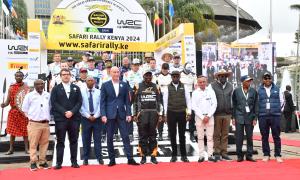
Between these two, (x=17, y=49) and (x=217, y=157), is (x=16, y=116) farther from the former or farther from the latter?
(x=217, y=157)

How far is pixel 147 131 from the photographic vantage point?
848cm

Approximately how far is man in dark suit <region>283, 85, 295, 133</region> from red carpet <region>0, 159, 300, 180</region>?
791 cm

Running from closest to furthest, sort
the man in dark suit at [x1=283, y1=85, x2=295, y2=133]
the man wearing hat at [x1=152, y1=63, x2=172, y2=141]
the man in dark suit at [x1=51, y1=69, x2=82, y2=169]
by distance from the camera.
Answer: the man in dark suit at [x1=51, y1=69, x2=82, y2=169]
the man wearing hat at [x1=152, y1=63, x2=172, y2=141]
the man in dark suit at [x1=283, y1=85, x2=295, y2=133]

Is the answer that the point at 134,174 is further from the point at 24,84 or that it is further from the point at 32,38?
the point at 32,38

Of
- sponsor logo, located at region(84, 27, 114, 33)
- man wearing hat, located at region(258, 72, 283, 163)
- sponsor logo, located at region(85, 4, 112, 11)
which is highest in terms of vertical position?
sponsor logo, located at region(85, 4, 112, 11)

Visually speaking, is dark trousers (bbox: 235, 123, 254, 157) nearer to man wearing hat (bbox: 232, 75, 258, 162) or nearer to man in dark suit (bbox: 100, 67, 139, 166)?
man wearing hat (bbox: 232, 75, 258, 162)

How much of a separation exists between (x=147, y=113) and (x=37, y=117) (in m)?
1.99

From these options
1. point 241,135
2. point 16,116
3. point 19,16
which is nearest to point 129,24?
point 16,116

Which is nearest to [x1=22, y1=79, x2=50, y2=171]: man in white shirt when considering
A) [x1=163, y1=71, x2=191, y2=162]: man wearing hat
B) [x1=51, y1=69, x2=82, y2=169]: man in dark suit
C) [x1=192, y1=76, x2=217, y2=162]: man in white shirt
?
[x1=51, y1=69, x2=82, y2=169]: man in dark suit

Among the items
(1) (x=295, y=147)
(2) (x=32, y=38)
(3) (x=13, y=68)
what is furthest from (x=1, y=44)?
(1) (x=295, y=147)

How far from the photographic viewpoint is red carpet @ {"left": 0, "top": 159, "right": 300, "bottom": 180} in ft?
23.1

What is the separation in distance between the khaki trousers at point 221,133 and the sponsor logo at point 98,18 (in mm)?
4580

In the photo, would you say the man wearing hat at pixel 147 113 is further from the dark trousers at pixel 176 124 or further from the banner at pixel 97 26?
the banner at pixel 97 26

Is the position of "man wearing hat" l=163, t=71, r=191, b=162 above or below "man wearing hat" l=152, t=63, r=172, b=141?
below
